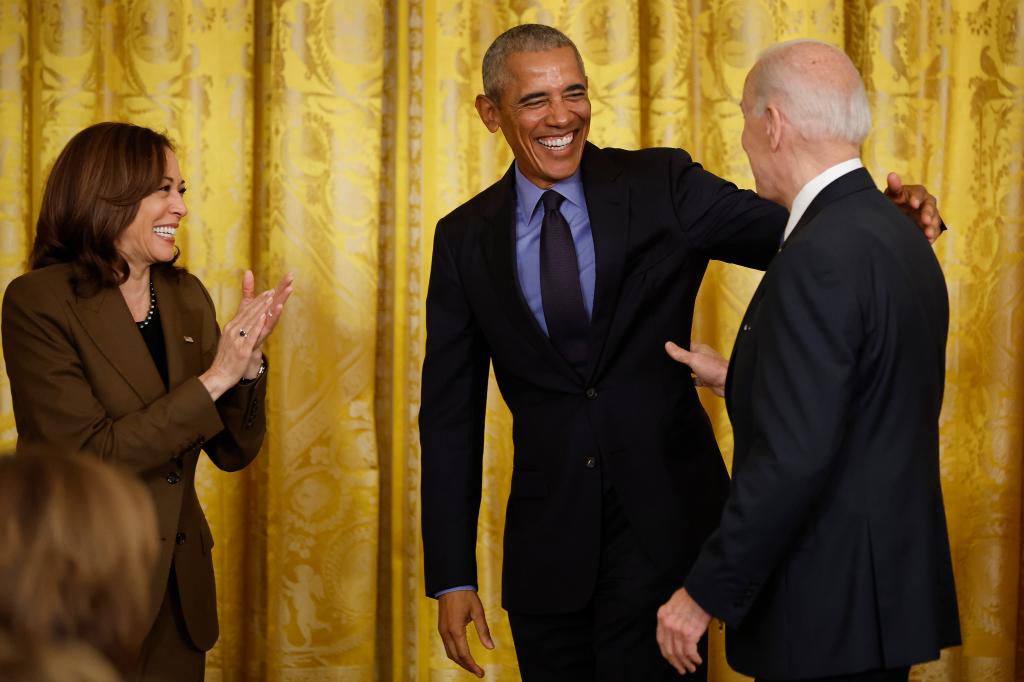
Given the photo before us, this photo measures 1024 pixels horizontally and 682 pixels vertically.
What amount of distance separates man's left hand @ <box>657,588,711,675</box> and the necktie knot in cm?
88

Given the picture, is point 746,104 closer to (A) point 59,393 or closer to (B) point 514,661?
(A) point 59,393

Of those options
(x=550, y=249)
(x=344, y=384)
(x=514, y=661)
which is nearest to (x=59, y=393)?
(x=550, y=249)

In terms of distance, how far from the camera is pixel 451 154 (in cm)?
362

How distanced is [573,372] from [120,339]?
933 millimetres

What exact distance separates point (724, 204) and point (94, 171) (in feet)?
4.24

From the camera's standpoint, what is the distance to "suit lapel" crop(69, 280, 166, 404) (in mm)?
2494

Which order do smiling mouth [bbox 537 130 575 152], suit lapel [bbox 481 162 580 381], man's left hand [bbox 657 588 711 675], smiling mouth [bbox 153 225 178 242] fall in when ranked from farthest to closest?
smiling mouth [bbox 153 225 178 242] < smiling mouth [bbox 537 130 575 152] < suit lapel [bbox 481 162 580 381] < man's left hand [bbox 657 588 711 675]

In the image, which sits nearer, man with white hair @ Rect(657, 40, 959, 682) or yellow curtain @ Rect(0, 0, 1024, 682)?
man with white hair @ Rect(657, 40, 959, 682)

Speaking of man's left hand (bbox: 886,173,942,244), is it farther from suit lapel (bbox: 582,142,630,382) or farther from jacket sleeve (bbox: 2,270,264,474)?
jacket sleeve (bbox: 2,270,264,474)

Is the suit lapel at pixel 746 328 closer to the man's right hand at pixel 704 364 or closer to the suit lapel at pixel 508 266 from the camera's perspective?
the man's right hand at pixel 704 364

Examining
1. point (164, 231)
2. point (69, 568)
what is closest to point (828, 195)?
point (69, 568)

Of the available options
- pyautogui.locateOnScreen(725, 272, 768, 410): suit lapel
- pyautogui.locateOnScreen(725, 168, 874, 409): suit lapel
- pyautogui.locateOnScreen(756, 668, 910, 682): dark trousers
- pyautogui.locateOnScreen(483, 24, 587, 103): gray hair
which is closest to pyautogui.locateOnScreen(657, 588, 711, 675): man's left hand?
pyautogui.locateOnScreen(756, 668, 910, 682): dark trousers

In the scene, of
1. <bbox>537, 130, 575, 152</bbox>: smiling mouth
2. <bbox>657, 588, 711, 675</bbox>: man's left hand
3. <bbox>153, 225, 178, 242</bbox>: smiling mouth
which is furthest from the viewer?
<bbox>153, 225, 178, 242</bbox>: smiling mouth

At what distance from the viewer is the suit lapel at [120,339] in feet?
8.18
